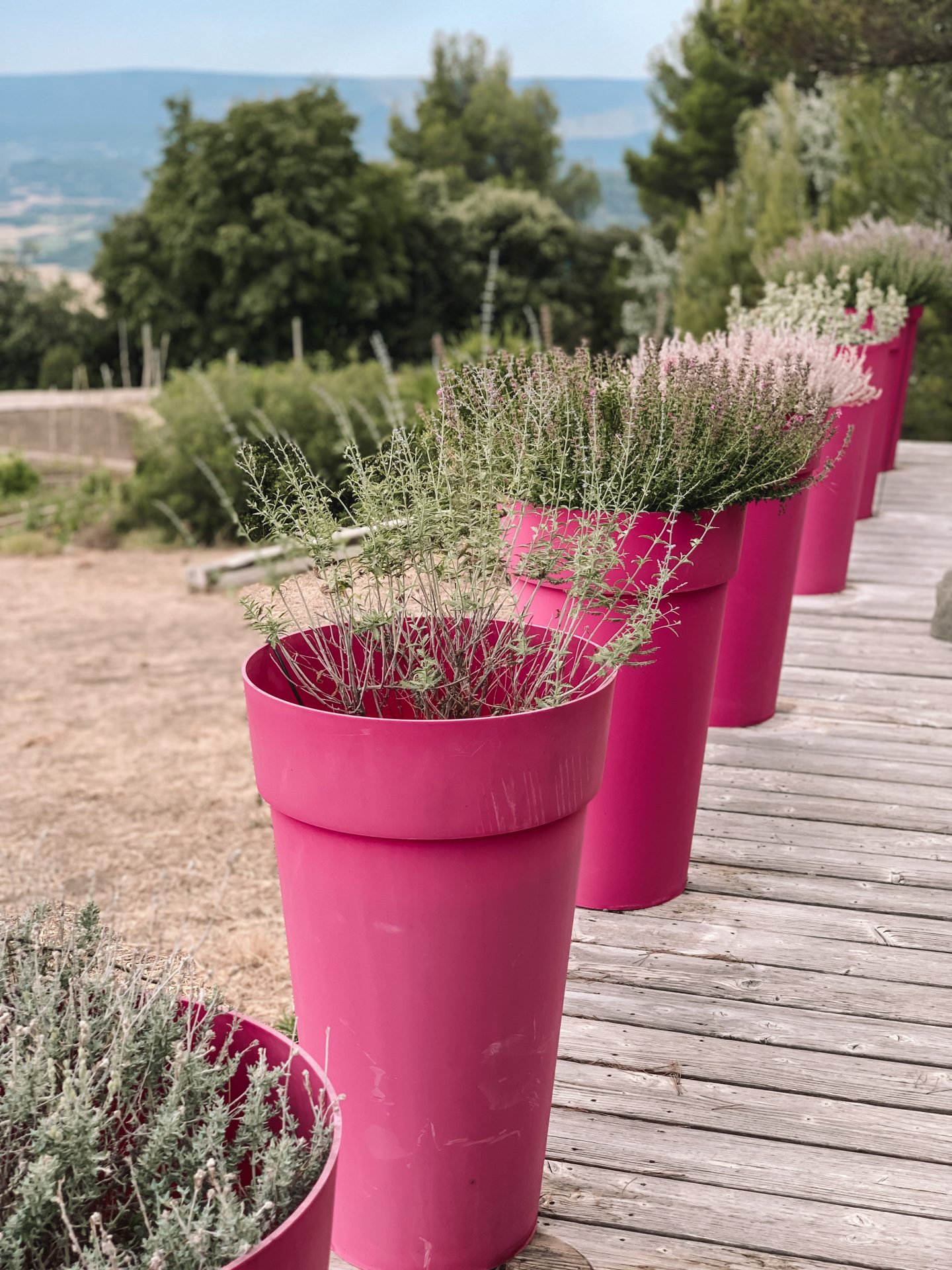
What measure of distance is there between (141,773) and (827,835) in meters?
3.82

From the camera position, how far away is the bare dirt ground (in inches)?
150

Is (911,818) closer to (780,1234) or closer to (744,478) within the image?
(744,478)

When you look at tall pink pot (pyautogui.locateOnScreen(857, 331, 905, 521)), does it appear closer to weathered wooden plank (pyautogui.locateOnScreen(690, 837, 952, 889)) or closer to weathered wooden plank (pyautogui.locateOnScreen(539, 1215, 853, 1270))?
weathered wooden plank (pyautogui.locateOnScreen(690, 837, 952, 889))

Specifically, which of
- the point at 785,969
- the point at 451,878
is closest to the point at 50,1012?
the point at 451,878

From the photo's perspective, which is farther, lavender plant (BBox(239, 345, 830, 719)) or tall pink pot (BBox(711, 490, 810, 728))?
tall pink pot (BBox(711, 490, 810, 728))

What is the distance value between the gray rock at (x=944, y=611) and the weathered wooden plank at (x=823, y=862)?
1684mm

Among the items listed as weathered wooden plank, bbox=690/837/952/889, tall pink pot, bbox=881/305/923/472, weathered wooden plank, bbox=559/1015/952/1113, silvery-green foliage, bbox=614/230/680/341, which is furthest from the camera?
silvery-green foliage, bbox=614/230/680/341

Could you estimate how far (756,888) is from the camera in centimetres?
248

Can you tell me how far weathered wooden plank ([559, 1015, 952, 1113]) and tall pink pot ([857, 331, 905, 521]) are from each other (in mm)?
4032

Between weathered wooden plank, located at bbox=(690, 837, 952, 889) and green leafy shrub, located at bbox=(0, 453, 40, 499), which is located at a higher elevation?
weathered wooden plank, located at bbox=(690, 837, 952, 889)

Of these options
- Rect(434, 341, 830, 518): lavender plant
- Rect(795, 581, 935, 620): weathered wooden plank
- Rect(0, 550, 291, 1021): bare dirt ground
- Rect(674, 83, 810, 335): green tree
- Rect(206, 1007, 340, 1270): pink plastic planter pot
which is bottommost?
Rect(0, 550, 291, 1021): bare dirt ground

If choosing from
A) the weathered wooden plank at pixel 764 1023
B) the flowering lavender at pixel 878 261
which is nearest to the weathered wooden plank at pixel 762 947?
Result: the weathered wooden plank at pixel 764 1023

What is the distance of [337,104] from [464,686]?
32347mm

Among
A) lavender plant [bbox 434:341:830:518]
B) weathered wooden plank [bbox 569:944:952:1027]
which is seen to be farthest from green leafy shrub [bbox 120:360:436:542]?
weathered wooden plank [bbox 569:944:952:1027]
